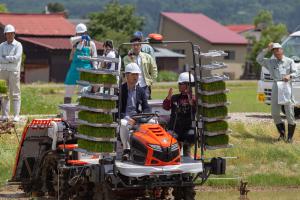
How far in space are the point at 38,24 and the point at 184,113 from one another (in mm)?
56882

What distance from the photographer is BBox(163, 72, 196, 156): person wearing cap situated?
1249 cm

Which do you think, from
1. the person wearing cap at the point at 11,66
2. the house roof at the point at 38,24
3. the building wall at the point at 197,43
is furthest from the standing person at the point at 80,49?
the building wall at the point at 197,43

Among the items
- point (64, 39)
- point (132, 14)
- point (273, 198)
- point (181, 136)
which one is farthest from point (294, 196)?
point (132, 14)

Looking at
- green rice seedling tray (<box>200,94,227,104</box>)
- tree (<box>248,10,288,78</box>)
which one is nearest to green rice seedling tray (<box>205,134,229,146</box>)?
green rice seedling tray (<box>200,94,227,104</box>)

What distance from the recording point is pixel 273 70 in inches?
728

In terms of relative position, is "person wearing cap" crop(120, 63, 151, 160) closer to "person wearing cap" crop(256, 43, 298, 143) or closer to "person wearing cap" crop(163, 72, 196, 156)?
"person wearing cap" crop(163, 72, 196, 156)

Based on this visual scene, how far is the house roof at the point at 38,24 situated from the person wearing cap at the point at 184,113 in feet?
177

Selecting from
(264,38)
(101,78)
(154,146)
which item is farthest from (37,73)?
(154,146)

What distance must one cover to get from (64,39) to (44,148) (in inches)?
2107

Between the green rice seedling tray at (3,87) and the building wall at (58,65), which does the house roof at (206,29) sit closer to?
the building wall at (58,65)

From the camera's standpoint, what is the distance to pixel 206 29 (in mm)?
88938

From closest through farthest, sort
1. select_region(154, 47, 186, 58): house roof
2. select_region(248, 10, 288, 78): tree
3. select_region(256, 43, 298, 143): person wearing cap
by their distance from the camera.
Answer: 1. select_region(256, 43, 298, 143): person wearing cap
2. select_region(154, 47, 186, 58): house roof
3. select_region(248, 10, 288, 78): tree

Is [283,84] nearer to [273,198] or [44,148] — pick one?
[273,198]

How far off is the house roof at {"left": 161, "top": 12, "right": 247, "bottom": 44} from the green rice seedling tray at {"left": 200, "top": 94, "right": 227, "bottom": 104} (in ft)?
236
